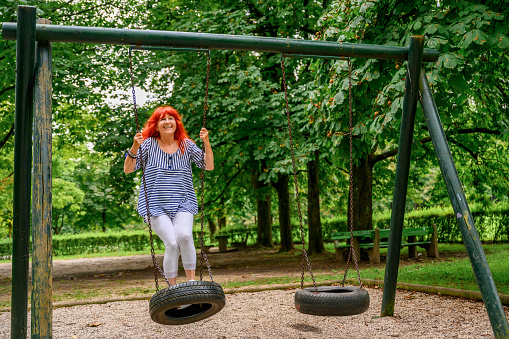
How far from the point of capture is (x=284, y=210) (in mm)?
14594

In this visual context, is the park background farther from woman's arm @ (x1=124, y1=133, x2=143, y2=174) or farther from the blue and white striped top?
woman's arm @ (x1=124, y1=133, x2=143, y2=174)

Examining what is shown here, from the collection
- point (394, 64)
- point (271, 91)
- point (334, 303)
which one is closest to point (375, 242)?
point (271, 91)

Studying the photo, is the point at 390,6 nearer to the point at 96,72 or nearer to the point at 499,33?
the point at 499,33

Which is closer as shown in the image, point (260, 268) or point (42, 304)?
point (42, 304)

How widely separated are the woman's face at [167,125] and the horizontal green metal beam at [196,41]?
2.17 feet

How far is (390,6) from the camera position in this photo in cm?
570

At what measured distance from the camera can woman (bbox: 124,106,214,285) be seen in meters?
3.80

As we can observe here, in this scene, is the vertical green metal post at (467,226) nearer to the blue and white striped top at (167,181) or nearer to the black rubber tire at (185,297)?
the black rubber tire at (185,297)

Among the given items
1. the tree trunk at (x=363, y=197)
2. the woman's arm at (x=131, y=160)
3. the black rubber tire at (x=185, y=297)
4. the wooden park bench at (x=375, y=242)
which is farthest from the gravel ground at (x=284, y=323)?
the tree trunk at (x=363, y=197)

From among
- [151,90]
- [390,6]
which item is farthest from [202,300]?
[151,90]

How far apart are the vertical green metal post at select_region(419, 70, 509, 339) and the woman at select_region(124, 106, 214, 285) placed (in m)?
1.95

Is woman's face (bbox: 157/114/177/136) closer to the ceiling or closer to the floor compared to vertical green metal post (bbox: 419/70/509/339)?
closer to the ceiling

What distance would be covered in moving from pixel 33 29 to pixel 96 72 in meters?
7.42

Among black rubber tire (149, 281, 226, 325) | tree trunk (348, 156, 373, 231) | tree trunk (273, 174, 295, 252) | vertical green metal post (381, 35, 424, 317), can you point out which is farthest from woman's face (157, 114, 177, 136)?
tree trunk (273, 174, 295, 252)
